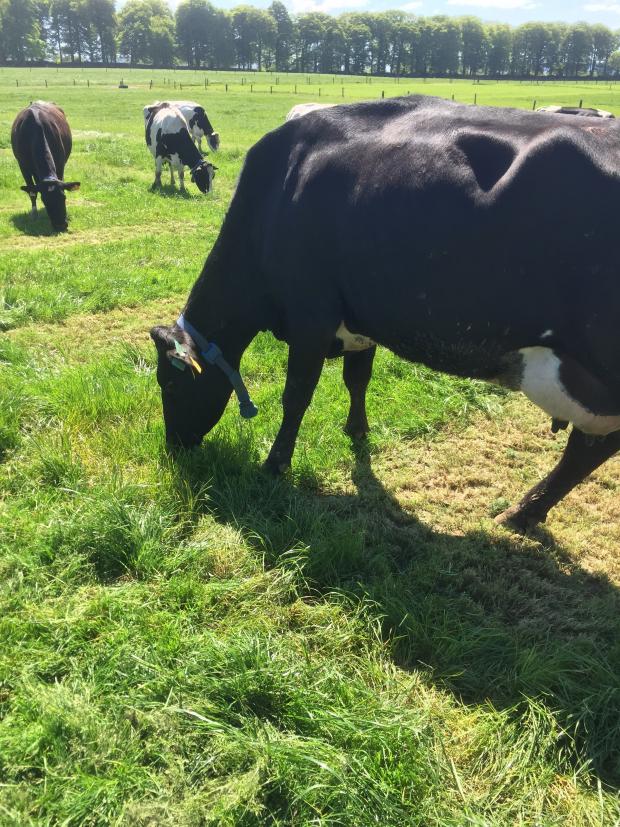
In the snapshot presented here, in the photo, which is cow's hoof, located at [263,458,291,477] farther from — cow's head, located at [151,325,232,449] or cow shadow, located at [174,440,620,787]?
cow's head, located at [151,325,232,449]

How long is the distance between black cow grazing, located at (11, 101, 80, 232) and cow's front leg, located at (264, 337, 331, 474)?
829 centimetres

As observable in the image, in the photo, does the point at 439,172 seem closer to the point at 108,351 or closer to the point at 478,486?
the point at 478,486

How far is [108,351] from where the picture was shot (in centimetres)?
587

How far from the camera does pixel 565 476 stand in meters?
3.67

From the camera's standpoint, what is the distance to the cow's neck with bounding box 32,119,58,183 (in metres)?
11.0

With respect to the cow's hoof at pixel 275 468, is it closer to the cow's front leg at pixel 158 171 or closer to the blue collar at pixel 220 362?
the blue collar at pixel 220 362

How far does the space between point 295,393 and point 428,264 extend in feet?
4.48

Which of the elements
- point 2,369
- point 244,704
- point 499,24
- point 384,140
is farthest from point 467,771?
point 499,24

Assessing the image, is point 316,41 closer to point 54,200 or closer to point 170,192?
point 170,192

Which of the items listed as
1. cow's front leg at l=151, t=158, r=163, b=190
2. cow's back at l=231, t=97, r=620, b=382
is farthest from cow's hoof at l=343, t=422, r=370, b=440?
cow's front leg at l=151, t=158, r=163, b=190

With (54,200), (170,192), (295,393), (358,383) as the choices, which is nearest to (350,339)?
(295,393)

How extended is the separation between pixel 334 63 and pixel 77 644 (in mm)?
139071

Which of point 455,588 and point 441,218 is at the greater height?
point 441,218

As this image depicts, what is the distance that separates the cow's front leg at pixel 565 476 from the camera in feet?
11.4
